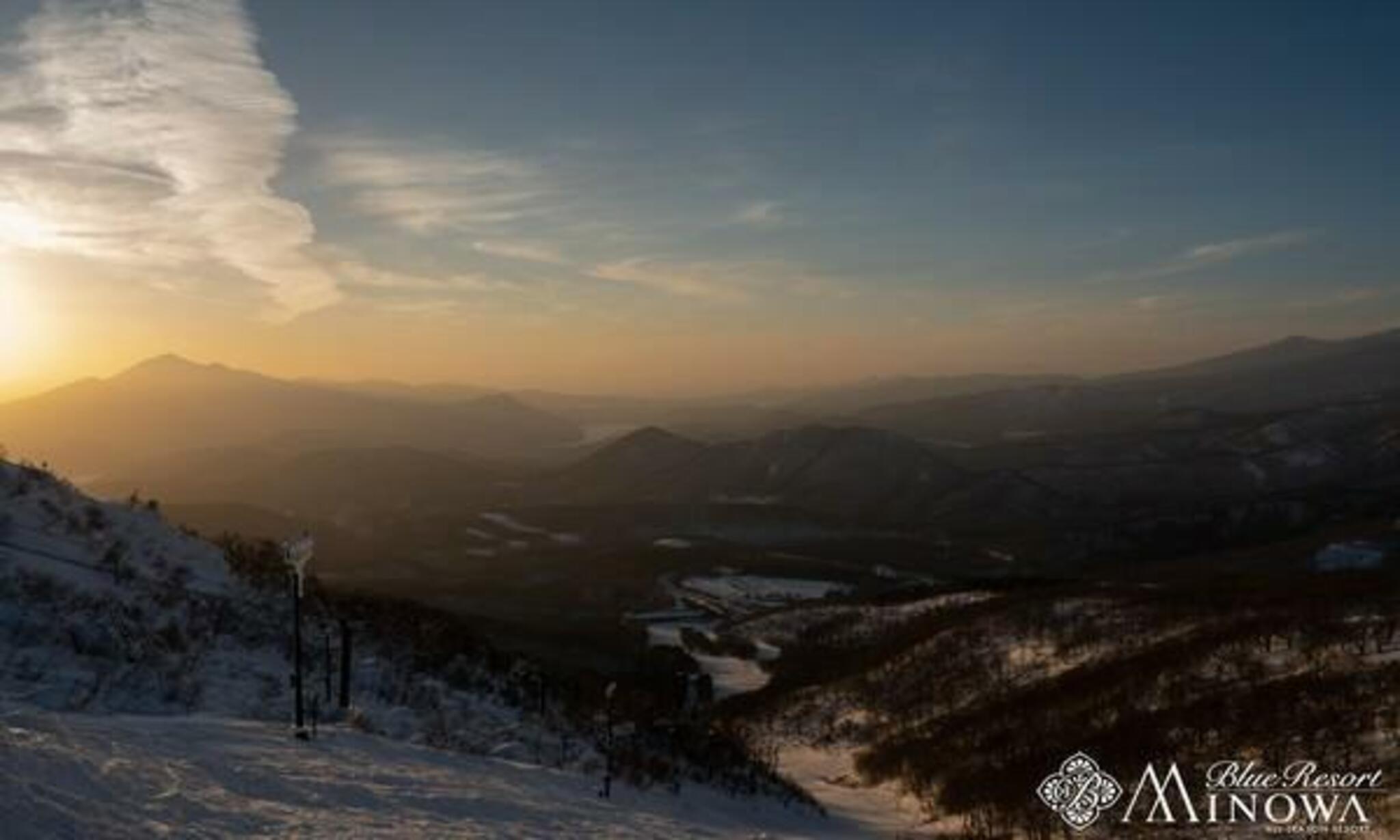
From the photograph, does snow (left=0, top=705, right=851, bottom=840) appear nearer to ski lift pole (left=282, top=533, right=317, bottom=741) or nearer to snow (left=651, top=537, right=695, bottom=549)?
ski lift pole (left=282, top=533, right=317, bottom=741)

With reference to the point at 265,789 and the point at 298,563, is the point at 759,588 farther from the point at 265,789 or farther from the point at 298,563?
the point at 265,789

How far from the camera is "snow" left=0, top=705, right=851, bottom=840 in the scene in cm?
912

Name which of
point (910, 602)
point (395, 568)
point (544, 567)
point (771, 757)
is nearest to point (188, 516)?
point (395, 568)

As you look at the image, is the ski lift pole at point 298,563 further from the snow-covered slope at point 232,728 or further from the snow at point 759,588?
the snow at point 759,588

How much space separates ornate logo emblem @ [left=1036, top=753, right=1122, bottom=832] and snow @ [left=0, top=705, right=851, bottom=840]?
5.65 metres

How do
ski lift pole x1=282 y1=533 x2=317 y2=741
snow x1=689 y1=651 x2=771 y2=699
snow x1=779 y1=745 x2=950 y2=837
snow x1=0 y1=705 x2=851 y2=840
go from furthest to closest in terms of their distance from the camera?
snow x1=689 y1=651 x2=771 y2=699
snow x1=779 y1=745 x2=950 y2=837
ski lift pole x1=282 y1=533 x2=317 y2=741
snow x1=0 y1=705 x2=851 y2=840

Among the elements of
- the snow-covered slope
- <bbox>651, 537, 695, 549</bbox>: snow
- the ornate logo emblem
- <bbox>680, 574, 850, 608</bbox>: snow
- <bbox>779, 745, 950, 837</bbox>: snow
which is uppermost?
the snow-covered slope

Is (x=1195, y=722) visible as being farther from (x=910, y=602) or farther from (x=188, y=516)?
(x=188, y=516)

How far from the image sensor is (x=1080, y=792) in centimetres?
1880

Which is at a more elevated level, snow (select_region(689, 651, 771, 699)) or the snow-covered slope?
the snow-covered slope

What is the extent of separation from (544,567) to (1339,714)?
13458 centimetres

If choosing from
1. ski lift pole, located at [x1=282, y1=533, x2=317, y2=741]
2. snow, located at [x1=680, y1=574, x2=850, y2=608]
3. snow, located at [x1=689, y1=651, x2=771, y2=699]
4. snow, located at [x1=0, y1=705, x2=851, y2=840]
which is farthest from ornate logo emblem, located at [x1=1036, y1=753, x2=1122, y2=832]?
snow, located at [x1=680, y1=574, x2=850, y2=608]

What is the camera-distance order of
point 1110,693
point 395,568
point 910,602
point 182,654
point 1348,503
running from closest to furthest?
point 182,654, point 1110,693, point 910,602, point 395,568, point 1348,503

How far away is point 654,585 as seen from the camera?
126 meters
